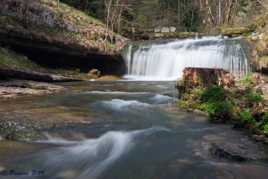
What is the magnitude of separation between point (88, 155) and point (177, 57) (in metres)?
15.9

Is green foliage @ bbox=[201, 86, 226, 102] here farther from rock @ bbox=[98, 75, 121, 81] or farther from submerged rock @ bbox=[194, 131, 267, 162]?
rock @ bbox=[98, 75, 121, 81]

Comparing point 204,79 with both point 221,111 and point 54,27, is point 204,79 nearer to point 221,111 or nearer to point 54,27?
point 221,111

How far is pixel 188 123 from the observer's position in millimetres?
8359

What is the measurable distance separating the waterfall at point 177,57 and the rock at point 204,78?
8.80m

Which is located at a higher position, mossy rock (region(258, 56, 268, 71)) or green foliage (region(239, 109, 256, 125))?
mossy rock (region(258, 56, 268, 71))

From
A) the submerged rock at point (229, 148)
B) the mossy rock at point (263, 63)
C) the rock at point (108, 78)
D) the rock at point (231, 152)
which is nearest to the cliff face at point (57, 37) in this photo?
the rock at point (108, 78)

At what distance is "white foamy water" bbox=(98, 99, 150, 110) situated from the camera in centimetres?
1018

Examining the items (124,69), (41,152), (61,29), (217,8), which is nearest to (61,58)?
(61,29)

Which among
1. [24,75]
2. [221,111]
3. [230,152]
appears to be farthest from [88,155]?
[24,75]

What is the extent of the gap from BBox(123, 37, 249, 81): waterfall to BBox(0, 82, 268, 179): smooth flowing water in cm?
1078

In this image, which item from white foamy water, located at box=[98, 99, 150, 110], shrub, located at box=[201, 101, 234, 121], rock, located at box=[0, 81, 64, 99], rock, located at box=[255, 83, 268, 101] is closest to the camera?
shrub, located at box=[201, 101, 234, 121]

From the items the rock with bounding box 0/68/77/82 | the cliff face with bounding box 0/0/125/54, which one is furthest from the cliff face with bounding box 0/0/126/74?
the rock with bounding box 0/68/77/82

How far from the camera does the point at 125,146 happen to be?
6586 mm

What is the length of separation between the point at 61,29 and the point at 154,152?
14736mm
